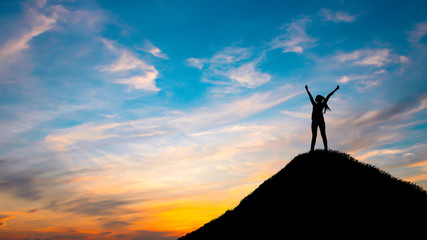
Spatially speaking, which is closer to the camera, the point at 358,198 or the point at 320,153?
the point at 358,198

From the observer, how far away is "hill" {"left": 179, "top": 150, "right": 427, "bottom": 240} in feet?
42.9

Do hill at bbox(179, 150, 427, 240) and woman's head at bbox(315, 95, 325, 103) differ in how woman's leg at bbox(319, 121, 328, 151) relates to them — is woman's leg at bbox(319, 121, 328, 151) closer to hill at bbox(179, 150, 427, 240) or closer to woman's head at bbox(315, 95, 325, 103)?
hill at bbox(179, 150, 427, 240)

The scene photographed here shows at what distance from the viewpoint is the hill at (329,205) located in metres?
13.1

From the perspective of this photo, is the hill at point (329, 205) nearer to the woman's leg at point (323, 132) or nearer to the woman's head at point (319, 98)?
the woman's leg at point (323, 132)

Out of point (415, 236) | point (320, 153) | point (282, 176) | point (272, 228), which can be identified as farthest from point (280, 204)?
point (415, 236)

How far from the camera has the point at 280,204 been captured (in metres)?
17.6

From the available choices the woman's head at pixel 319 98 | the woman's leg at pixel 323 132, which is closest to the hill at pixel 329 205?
the woman's leg at pixel 323 132

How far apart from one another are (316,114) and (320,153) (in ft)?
10.4

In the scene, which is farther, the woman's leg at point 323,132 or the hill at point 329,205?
the woman's leg at point 323,132

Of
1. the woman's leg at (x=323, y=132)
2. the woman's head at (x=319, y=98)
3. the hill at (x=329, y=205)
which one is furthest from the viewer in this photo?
the woman's head at (x=319, y=98)

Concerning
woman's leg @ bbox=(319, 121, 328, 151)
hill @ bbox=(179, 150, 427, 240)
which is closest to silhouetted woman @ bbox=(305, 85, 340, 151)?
woman's leg @ bbox=(319, 121, 328, 151)

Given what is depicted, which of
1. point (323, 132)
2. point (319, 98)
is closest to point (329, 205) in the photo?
point (323, 132)

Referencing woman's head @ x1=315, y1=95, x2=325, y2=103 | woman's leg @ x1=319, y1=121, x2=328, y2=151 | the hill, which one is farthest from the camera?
woman's head @ x1=315, y1=95, x2=325, y2=103

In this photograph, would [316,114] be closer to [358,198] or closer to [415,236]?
[358,198]
